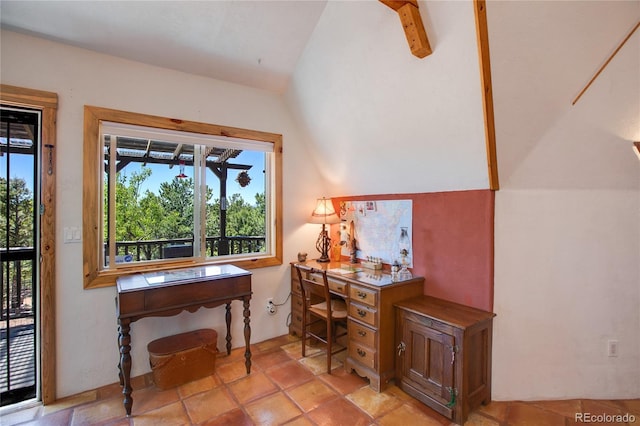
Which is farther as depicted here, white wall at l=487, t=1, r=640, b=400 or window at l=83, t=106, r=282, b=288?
window at l=83, t=106, r=282, b=288

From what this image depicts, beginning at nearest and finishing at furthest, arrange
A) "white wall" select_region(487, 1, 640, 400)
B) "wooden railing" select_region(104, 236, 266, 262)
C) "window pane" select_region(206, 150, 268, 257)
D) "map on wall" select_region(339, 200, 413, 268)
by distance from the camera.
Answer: "white wall" select_region(487, 1, 640, 400) → "wooden railing" select_region(104, 236, 266, 262) → "map on wall" select_region(339, 200, 413, 268) → "window pane" select_region(206, 150, 268, 257)

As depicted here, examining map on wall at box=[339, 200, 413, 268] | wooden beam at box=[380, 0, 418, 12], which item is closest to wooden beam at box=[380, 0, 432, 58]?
wooden beam at box=[380, 0, 418, 12]

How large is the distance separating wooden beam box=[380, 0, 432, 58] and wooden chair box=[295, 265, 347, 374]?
171cm

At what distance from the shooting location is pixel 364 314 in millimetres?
2457

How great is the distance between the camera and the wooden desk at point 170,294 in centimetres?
210

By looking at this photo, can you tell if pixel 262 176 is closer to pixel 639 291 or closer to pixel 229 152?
pixel 229 152

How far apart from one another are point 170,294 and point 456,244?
7.25 ft

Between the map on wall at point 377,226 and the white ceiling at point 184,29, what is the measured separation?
1.58 metres

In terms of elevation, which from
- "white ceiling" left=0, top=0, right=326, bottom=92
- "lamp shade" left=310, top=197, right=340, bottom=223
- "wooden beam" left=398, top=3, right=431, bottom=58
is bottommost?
"lamp shade" left=310, top=197, right=340, bottom=223

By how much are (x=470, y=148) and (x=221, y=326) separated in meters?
2.66

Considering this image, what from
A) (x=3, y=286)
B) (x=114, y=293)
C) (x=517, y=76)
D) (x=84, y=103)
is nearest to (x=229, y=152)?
(x=84, y=103)

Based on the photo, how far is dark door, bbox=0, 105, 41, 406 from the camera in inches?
85.9

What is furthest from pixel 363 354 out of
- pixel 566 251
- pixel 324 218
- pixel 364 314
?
pixel 566 251

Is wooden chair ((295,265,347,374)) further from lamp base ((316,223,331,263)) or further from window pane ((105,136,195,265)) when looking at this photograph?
window pane ((105,136,195,265))
